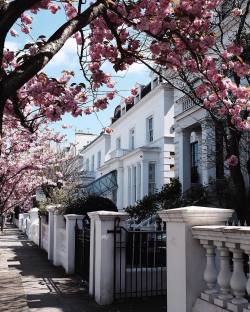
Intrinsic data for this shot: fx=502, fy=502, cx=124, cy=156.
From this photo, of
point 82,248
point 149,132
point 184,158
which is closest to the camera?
point 82,248

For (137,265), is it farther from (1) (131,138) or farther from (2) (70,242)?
(1) (131,138)

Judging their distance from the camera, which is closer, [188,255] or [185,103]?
[188,255]

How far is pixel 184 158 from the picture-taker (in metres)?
23.4

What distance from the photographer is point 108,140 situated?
152ft

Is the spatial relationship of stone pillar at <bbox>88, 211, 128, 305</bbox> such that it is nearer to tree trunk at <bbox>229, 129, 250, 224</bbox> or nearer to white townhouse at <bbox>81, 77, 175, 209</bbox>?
tree trunk at <bbox>229, 129, 250, 224</bbox>

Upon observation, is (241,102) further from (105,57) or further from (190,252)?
(190,252)

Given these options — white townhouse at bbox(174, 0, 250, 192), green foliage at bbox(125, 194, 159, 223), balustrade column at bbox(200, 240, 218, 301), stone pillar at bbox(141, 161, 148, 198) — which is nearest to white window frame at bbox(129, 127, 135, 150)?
stone pillar at bbox(141, 161, 148, 198)

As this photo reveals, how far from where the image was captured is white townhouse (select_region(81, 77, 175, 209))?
29.9 meters

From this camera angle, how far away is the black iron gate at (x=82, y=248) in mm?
11006

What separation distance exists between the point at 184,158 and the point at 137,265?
46.8 ft

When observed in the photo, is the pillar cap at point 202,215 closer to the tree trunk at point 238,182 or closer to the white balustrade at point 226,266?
the white balustrade at point 226,266

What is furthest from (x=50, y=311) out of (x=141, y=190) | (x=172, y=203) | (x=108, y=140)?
(x=108, y=140)

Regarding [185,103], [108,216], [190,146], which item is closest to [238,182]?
[108,216]

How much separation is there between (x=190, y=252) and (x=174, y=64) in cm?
360
